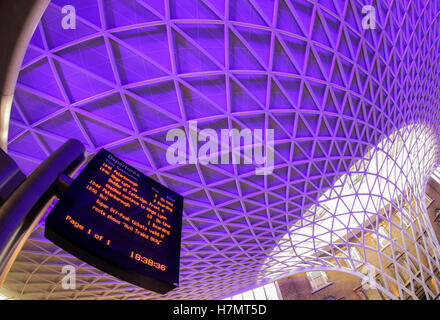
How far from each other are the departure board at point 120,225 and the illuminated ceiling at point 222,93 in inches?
196

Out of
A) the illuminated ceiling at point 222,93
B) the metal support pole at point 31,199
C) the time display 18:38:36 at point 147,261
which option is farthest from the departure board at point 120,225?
the illuminated ceiling at point 222,93

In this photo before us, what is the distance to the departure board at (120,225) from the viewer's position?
18.0ft

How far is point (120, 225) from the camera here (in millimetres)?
6812

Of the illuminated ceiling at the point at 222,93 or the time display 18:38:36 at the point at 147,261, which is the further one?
the illuminated ceiling at the point at 222,93

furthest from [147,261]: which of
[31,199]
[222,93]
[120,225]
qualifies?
[222,93]

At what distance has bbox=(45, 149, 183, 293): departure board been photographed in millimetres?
5480

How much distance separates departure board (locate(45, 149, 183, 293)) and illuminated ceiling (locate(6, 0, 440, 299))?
4.98 metres

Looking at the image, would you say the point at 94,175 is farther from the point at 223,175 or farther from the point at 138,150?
the point at 223,175

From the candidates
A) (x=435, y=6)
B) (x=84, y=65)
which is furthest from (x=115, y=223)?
(x=435, y=6)

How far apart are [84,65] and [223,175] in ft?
35.4

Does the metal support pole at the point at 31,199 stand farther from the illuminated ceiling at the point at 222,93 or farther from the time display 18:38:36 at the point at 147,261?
the illuminated ceiling at the point at 222,93

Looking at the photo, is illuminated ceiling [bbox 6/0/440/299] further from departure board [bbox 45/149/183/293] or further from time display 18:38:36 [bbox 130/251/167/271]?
time display 18:38:36 [bbox 130/251/167/271]
